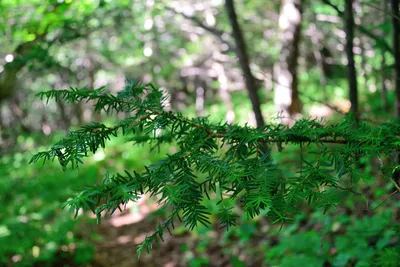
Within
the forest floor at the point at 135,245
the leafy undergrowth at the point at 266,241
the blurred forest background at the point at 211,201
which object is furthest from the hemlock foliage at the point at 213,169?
the forest floor at the point at 135,245

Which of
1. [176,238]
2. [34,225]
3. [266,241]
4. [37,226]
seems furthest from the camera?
[176,238]

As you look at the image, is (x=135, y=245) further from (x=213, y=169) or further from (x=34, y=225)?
(x=213, y=169)

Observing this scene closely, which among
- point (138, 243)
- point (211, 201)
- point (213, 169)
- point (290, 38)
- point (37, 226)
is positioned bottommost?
point (138, 243)

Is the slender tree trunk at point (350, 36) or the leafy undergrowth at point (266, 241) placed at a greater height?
the slender tree trunk at point (350, 36)

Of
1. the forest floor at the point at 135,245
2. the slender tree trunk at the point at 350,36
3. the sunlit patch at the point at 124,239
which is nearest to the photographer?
the slender tree trunk at the point at 350,36

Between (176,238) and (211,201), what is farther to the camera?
(211,201)

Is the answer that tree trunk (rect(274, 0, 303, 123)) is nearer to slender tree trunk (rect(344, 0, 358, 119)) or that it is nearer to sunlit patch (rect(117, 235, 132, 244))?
sunlit patch (rect(117, 235, 132, 244))

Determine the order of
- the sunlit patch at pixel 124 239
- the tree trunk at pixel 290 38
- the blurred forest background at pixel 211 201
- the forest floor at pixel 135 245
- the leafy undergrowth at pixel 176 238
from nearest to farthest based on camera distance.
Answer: the blurred forest background at pixel 211 201, the leafy undergrowth at pixel 176 238, the forest floor at pixel 135 245, the sunlit patch at pixel 124 239, the tree trunk at pixel 290 38

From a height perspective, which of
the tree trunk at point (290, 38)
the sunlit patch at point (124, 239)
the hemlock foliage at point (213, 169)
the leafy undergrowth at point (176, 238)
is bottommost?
the sunlit patch at point (124, 239)

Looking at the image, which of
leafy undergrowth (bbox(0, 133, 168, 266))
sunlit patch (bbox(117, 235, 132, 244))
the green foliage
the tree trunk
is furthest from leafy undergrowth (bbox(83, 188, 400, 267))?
the tree trunk

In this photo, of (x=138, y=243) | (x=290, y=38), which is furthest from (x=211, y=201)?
(x=290, y=38)

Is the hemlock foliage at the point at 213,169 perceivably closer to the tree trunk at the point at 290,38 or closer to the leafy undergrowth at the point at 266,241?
the leafy undergrowth at the point at 266,241

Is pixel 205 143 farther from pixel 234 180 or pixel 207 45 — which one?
pixel 207 45

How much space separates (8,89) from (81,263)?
112 inches
